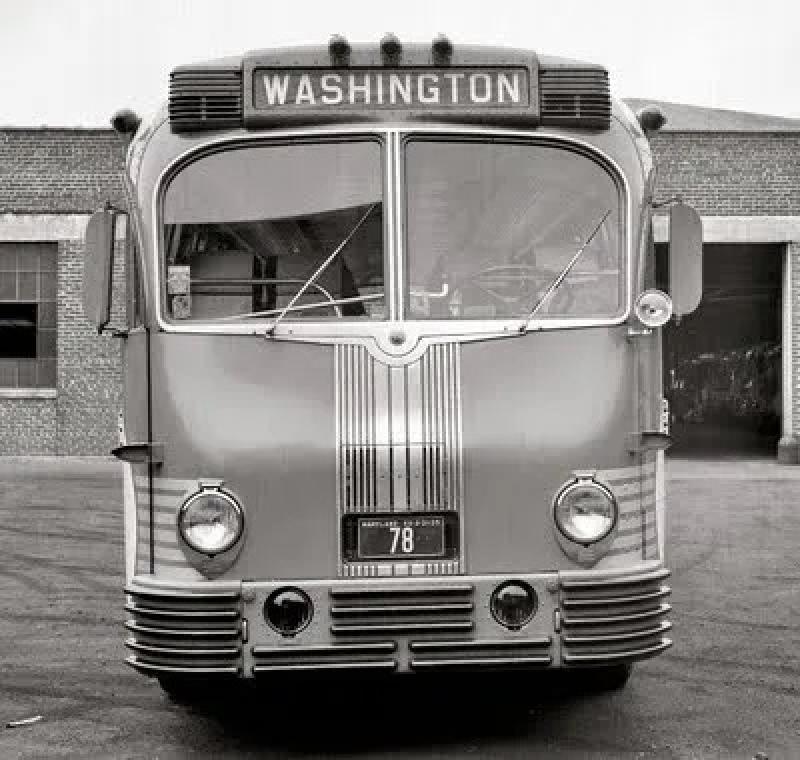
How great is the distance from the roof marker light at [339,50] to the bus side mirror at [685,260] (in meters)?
1.57

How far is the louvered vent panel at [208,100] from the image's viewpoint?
570 centimetres

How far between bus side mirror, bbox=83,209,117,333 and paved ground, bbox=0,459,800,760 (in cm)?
193

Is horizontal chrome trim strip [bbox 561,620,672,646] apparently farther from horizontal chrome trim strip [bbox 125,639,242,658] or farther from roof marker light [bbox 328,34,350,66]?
roof marker light [bbox 328,34,350,66]

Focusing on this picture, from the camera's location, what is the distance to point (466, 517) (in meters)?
5.40

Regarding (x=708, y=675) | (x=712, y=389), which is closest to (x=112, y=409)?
(x=712, y=389)

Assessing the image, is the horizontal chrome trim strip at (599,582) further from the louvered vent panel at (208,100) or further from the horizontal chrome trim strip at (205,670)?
the louvered vent panel at (208,100)

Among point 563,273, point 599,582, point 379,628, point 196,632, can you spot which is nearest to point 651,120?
point 563,273

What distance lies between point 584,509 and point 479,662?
2.40ft

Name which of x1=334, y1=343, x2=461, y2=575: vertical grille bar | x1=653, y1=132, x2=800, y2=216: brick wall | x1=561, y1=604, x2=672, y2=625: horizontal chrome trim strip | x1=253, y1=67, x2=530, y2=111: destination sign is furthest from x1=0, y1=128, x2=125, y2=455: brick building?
x1=561, y1=604, x2=672, y2=625: horizontal chrome trim strip

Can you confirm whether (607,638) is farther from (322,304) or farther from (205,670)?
(322,304)

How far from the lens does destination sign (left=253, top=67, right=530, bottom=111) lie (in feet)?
18.7

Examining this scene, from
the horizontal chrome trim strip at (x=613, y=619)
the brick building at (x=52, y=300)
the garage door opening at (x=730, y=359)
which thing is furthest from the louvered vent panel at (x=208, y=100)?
the garage door opening at (x=730, y=359)

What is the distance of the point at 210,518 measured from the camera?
5.37 metres

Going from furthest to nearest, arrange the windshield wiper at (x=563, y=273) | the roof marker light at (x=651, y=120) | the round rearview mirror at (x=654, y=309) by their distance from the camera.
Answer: the roof marker light at (x=651, y=120) → the windshield wiper at (x=563, y=273) → the round rearview mirror at (x=654, y=309)
